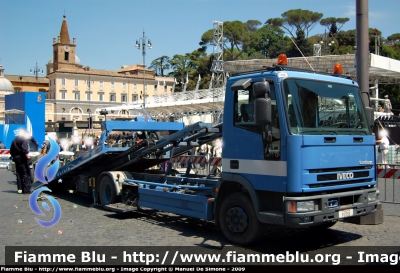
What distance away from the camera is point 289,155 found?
6.13m

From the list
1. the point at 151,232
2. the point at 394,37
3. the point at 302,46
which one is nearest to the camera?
the point at 151,232

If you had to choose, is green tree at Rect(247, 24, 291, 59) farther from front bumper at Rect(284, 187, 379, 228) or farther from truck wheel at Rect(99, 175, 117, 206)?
front bumper at Rect(284, 187, 379, 228)

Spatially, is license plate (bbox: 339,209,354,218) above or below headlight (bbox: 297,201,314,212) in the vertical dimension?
below

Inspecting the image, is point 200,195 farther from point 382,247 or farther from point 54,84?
point 54,84

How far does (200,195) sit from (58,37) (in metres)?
121

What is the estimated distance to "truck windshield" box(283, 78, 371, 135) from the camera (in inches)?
250

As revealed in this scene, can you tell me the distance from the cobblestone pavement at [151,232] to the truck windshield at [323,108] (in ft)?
6.40

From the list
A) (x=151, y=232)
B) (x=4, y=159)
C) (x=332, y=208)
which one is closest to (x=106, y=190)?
(x=151, y=232)

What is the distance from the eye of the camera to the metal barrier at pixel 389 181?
10299 millimetres

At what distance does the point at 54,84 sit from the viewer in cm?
9594

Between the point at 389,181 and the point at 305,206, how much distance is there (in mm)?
7128

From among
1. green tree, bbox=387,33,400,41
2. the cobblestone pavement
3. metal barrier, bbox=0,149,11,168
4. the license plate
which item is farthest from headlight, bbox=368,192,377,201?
green tree, bbox=387,33,400,41

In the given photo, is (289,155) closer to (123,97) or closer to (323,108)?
(323,108)

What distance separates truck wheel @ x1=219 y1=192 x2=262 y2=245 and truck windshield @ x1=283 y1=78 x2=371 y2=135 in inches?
57.1
